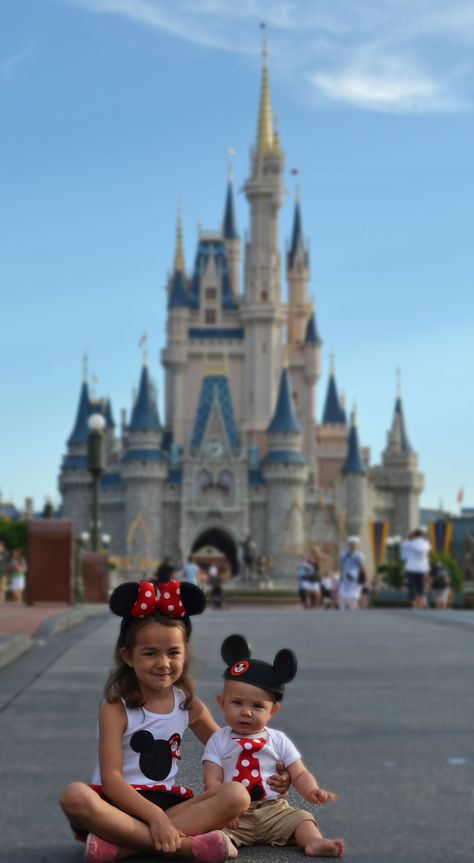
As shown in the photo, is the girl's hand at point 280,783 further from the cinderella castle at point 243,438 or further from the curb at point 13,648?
the cinderella castle at point 243,438

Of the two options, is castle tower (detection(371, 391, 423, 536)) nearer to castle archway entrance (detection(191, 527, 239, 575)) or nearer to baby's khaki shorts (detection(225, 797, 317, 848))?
castle archway entrance (detection(191, 527, 239, 575))

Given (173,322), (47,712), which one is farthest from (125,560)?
(47,712)

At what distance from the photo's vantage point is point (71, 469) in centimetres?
9812

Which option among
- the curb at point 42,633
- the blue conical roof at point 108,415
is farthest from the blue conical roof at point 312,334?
the curb at point 42,633

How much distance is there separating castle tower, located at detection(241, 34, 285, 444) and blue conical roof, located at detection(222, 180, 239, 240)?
9.50 meters

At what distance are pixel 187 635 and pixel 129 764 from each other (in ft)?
0.97

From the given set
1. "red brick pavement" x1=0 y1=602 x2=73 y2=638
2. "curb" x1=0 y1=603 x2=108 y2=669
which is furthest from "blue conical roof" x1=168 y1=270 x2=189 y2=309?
"red brick pavement" x1=0 y1=602 x2=73 y2=638

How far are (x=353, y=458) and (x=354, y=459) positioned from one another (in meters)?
0.10

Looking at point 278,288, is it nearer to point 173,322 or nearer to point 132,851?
point 173,322

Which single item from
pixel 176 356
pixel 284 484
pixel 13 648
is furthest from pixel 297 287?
pixel 13 648

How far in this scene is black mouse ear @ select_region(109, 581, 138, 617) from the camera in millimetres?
3276

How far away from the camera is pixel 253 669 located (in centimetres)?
331

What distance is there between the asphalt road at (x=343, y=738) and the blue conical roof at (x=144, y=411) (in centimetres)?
8051

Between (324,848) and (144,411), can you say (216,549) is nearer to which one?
(144,411)
